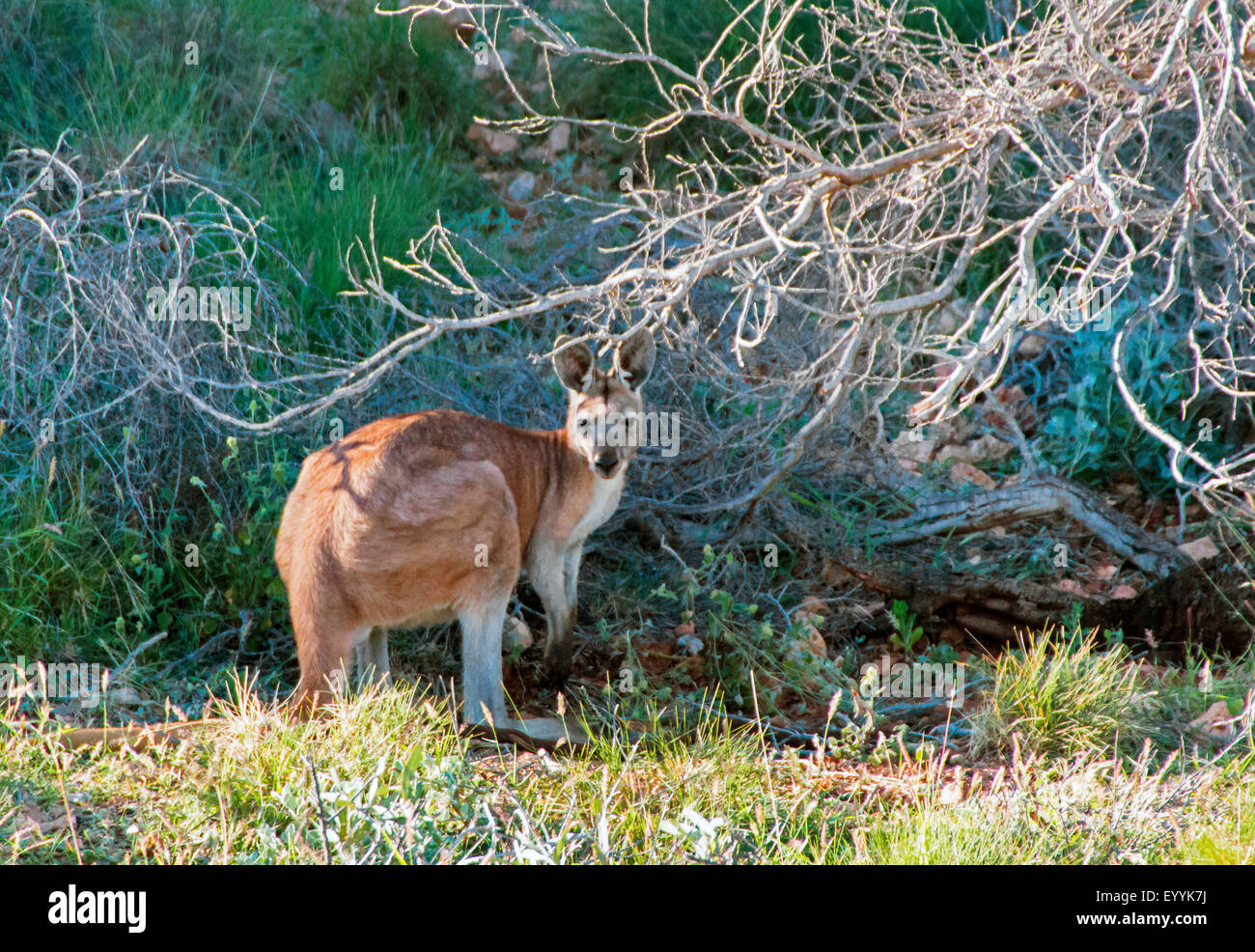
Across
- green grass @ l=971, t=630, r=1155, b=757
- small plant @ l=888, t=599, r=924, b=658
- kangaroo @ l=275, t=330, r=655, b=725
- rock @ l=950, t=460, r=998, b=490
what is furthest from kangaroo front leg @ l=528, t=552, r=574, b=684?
rock @ l=950, t=460, r=998, b=490

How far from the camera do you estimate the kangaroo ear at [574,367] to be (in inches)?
207

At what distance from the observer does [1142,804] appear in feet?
12.3

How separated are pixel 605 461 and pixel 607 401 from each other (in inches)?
12.1

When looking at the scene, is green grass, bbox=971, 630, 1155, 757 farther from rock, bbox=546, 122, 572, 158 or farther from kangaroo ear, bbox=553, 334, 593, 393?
rock, bbox=546, 122, 572, 158

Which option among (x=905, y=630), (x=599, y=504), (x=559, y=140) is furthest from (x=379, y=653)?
(x=559, y=140)

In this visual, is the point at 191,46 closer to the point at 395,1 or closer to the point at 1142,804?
the point at 395,1

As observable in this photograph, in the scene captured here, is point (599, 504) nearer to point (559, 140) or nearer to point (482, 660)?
point (482, 660)

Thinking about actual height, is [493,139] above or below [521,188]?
above

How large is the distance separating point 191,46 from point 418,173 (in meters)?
1.55

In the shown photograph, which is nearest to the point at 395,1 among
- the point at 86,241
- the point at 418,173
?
the point at 418,173

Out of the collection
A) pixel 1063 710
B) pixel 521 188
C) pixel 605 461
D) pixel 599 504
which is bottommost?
pixel 1063 710

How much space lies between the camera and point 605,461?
5.18 meters

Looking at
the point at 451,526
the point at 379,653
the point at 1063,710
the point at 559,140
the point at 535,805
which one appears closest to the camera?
the point at 535,805

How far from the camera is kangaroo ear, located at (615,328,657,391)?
5.29 metres
